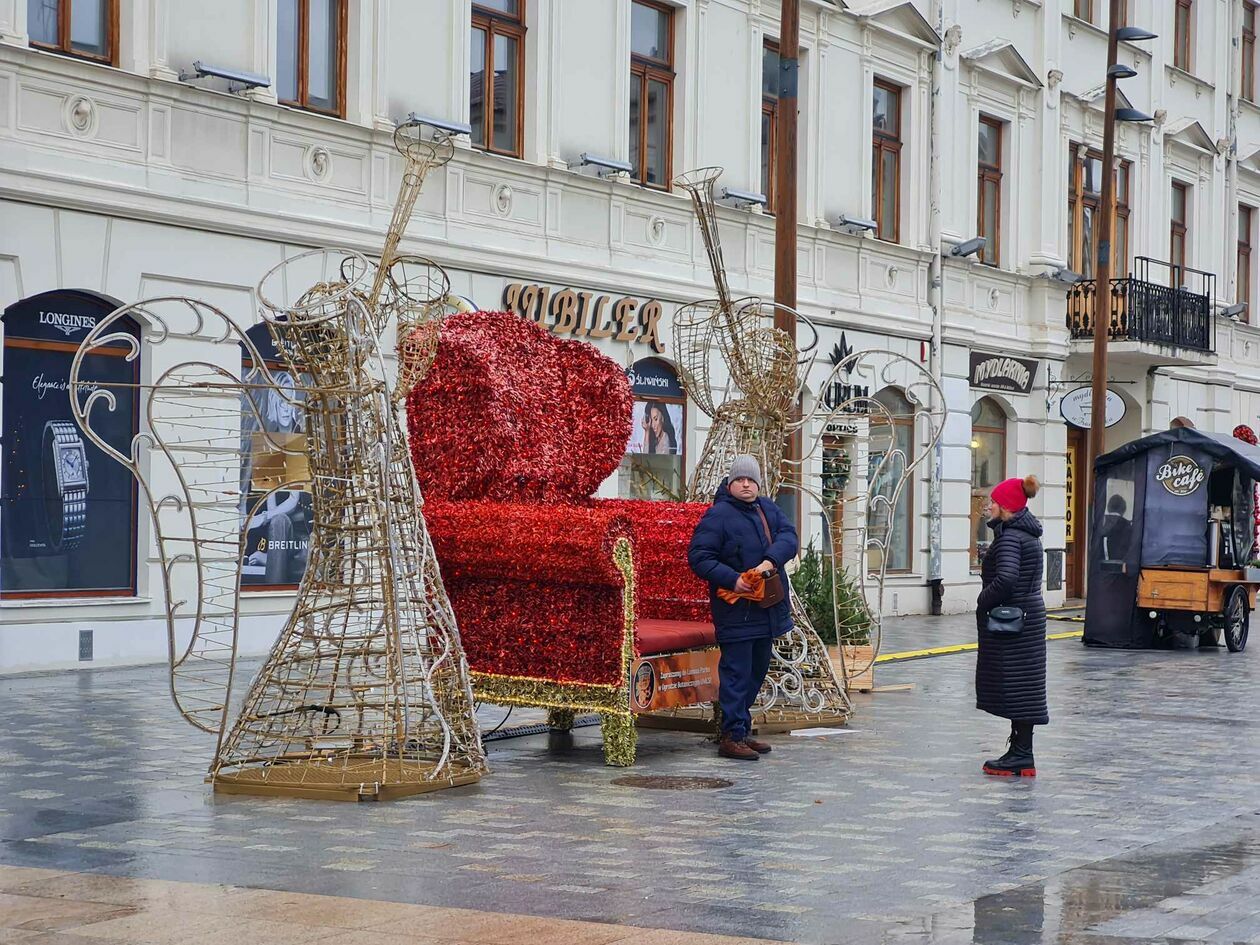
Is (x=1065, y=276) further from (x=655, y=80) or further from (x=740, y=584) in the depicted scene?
(x=740, y=584)

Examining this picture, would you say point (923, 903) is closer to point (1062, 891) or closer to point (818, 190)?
point (1062, 891)

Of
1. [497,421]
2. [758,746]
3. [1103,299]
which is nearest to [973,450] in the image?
[1103,299]

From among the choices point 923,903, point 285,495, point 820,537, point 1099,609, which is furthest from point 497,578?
point 820,537

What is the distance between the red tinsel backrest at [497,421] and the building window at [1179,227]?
2435cm

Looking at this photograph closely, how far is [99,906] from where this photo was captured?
635 cm

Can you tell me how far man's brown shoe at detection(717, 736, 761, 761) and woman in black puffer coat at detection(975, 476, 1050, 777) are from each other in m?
1.30

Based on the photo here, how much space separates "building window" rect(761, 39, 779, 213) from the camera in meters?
23.1

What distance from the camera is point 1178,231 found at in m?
34.0

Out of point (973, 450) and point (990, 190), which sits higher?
point (990, 190)

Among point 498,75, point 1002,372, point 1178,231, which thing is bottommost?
point 1002,372

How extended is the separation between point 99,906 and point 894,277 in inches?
798

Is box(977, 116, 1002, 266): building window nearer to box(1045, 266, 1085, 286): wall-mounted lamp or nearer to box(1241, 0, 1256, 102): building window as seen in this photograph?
box(1045, 266, 1085, 286): wall-mounted lamp

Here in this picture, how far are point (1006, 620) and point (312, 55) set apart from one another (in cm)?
973

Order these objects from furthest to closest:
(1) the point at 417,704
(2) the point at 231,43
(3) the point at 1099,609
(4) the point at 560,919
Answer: (3) the point at 1099,609 < (2) the point at 231,43 < (1) the point at 417,704 < (4) the point at 560,919
